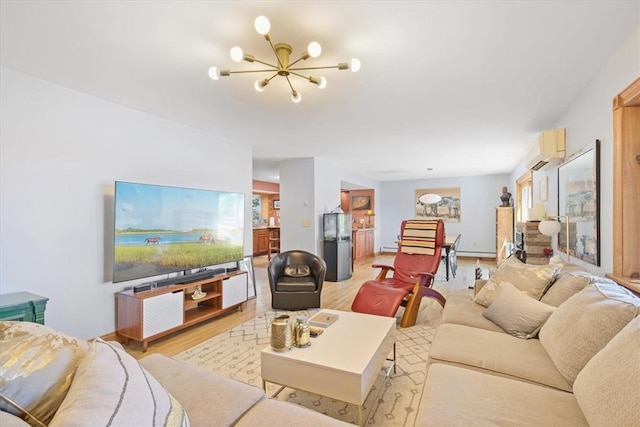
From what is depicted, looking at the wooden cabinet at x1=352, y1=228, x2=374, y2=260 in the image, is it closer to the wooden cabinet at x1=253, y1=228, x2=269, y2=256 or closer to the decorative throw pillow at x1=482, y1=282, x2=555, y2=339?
the wooden cabinet at x1=253, y1=228, x2=269, y2=256

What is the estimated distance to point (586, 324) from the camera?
1.39m

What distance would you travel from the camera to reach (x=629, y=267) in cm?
196

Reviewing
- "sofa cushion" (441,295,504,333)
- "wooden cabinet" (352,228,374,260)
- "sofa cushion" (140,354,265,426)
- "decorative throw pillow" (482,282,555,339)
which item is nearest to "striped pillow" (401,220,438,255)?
"sofa cushion" (441,295,504,333)

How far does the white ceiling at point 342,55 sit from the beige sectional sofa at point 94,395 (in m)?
1.72

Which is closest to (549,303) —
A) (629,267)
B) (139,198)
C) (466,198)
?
(629,267)

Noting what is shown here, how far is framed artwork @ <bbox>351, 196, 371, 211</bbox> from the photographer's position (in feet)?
32.2

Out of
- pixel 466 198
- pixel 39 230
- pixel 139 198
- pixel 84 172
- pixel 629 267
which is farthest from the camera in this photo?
pixel 466 198

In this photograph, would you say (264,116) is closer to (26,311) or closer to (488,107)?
(488,107)

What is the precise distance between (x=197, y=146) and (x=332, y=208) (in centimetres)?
325

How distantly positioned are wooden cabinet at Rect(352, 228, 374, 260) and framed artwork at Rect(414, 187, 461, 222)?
5.55 ft

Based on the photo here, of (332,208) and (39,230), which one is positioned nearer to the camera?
(39,230)

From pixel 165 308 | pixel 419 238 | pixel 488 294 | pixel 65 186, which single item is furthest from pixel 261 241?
pixel 488 294

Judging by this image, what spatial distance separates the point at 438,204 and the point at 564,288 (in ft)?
24.2

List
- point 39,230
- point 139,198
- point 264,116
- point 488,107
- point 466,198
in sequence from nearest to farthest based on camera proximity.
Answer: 1. point 39,230
2. point 139,198
3. point 488,107
4. point 264,116
5. point 466,198
